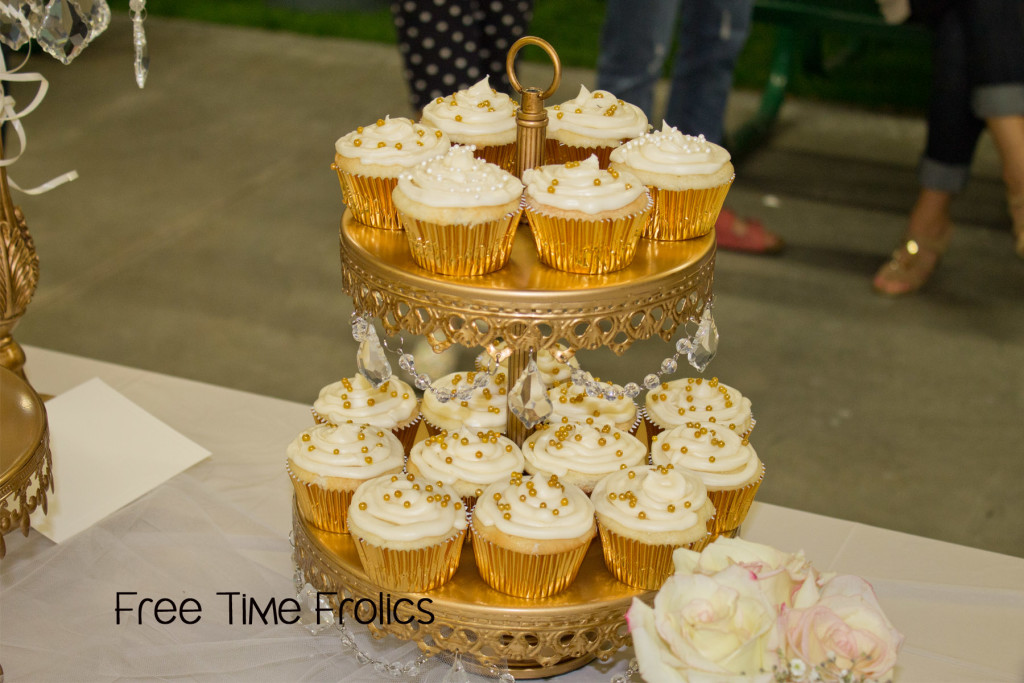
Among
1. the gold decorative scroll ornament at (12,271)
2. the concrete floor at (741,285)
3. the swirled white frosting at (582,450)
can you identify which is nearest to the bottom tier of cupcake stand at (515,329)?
the swirled white frosting at (582,450)

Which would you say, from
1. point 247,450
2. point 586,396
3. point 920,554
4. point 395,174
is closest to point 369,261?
point 395,174

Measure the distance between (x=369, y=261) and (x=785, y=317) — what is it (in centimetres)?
228

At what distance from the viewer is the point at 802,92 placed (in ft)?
16.6

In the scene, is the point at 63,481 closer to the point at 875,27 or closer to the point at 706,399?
the point at 706,399

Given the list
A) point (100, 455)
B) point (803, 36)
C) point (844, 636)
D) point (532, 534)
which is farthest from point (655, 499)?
point (803, 36)

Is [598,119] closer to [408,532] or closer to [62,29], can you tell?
[408,532]

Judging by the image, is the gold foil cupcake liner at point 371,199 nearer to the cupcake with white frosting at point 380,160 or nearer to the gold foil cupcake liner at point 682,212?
the cupcake with white frosting at point 380,160

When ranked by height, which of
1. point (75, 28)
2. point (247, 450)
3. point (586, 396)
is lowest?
point (247, 450)

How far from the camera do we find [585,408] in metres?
1.41

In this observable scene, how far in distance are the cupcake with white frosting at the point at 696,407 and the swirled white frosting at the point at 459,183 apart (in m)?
0.41

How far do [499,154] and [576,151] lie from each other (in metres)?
0.10

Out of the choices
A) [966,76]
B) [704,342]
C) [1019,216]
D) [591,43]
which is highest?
[704,342]

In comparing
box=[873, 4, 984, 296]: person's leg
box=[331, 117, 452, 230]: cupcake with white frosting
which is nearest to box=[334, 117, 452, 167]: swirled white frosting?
box=[331, 117, 452, 230]: cupcake with white frosting

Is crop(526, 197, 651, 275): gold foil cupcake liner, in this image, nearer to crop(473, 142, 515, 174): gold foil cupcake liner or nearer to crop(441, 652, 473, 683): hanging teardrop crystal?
crop(473, 142, 515, 174): gold foil cupcake liner
